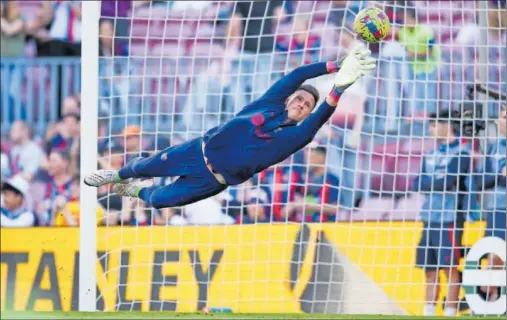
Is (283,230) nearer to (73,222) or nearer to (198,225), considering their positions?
(198,225)

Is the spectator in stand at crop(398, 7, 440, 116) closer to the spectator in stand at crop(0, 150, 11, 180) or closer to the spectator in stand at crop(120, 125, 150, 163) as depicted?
the spectator in stand at crop(120, 125, 150, 163)

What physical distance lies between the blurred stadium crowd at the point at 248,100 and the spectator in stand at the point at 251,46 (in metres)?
Answer: 0.02

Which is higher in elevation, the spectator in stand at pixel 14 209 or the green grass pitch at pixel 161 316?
the spectator in stand at pixel 14 209

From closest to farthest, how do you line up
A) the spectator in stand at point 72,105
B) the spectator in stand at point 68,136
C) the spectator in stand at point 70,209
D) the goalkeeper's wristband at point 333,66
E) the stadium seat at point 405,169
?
the goalkeeper's wristband at point 333,66, the spectator in stand at point 70,209, the stadium seat at point 405,169, the spectator in stand at point 68,136, the spectator in stand at point 72,105

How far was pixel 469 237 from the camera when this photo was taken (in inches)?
442

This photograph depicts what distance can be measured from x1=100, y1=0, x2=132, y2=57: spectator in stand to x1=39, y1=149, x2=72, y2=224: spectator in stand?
1.16 metres

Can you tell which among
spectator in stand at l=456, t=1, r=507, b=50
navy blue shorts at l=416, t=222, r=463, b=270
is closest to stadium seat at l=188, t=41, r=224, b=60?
spectator in stand at l=456, t=1, r=507, b=50

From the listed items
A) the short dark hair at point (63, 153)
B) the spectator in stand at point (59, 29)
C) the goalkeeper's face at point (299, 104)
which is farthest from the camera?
the spectator in stand at point (59, 29)

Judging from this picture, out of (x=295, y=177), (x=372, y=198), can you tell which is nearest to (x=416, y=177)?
(x=372, y=198)

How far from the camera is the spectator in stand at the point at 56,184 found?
470 inches

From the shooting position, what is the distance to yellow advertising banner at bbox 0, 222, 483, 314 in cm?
1117

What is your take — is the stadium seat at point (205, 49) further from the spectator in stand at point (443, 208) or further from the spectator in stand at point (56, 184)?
the spectator in stand at point (443, 208)

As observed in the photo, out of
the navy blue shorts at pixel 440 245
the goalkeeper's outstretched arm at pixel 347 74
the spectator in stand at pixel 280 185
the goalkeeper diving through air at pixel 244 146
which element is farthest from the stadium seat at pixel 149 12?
the goalkeeper's outstretched arm at pixel 347 74

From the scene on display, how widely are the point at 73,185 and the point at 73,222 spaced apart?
0.56 m
